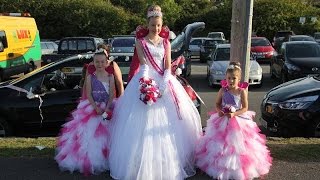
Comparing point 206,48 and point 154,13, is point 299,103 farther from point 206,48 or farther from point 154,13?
point 206,48

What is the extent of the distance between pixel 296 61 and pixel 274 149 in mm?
9192

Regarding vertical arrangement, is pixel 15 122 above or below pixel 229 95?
below

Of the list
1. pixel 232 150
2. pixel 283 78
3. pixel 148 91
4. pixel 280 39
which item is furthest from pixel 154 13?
pixel 280 39

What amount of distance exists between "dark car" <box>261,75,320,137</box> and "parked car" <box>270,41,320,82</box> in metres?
6.33

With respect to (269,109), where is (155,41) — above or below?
above

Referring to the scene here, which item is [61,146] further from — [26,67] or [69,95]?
[26,67]

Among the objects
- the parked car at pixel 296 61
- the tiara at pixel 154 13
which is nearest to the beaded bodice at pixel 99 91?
the tiara at pixel 154 13

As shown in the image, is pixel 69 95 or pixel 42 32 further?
pixel 42 32

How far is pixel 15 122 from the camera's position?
7.84 metres

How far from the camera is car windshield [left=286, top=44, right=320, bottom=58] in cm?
1577

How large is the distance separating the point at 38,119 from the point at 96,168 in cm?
268

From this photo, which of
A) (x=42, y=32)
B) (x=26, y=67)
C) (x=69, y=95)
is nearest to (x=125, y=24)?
(x=42, y=32)

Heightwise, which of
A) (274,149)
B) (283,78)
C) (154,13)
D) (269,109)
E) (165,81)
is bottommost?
(283,78)

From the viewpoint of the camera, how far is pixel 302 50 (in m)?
16.0
